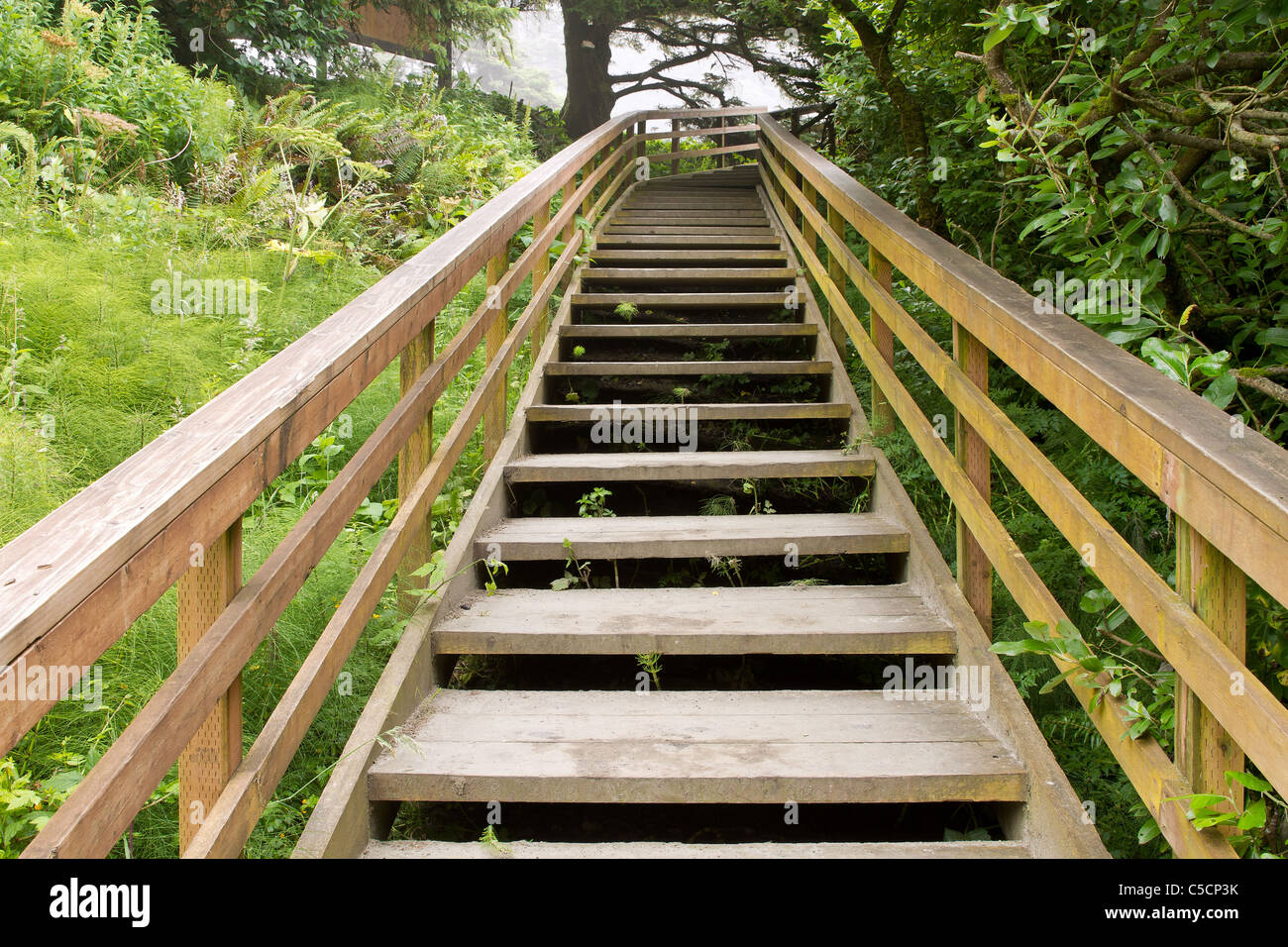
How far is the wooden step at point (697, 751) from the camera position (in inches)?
82.4

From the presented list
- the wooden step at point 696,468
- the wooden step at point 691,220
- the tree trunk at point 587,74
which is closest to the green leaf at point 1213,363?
the wooden step at point 696,468

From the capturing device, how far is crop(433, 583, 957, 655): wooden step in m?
2.61

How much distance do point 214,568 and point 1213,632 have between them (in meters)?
1.61

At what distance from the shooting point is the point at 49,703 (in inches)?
41.0

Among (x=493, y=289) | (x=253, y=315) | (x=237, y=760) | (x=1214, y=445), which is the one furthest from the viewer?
(x=253, y=315)

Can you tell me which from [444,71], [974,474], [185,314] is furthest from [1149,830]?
[444,71]

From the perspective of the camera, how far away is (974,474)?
251 cm

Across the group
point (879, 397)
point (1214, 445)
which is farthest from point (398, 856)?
point (879, 397)

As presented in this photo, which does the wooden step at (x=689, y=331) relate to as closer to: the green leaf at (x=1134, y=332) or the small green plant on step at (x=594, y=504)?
the small green plant on step at (x=594, y=504)

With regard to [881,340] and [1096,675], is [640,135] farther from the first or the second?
[1096,675]

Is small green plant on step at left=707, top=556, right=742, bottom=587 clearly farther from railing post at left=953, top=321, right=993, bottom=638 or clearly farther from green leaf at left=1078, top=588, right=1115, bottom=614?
green leaf at left=1078, top=588, right=1115, bottom=614
